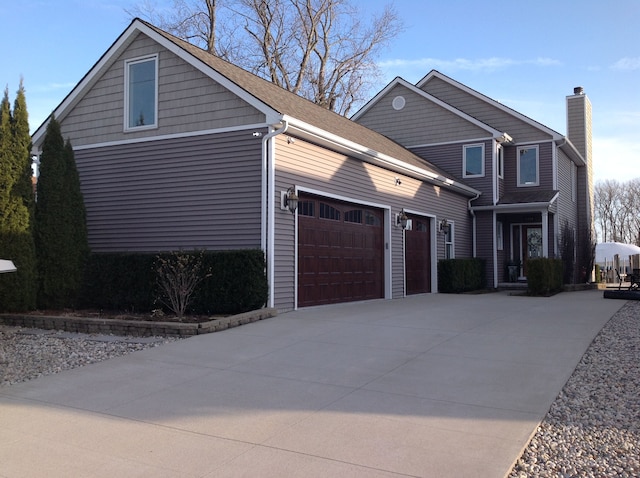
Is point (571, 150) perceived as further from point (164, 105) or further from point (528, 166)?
point (164, 105)

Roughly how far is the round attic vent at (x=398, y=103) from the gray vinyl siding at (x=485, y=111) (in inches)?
67.1

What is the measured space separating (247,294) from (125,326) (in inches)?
80.5

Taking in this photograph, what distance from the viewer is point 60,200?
35.6ft

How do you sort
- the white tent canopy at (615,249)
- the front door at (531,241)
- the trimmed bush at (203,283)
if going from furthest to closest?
the front door at (531,241)
the white tent canopy at (615,249)
the trimmed bush at (203,283)

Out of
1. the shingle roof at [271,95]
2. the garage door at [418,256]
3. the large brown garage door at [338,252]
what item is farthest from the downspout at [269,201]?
the garage door at [418,256]

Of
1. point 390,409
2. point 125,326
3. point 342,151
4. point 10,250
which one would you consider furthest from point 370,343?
point 10,250

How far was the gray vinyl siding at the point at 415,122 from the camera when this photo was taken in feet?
65.3

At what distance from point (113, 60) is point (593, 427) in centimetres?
1174

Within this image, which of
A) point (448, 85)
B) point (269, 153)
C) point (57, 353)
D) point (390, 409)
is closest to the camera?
point (390, 409)

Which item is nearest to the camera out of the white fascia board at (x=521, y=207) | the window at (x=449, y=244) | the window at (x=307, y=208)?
the window at (x=307, y=208)

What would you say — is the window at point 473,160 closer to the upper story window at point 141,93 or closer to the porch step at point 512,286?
the porch step at point 512,286

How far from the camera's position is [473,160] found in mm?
19797

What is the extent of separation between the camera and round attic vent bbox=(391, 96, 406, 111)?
68.4 feet

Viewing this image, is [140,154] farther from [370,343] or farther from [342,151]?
[370,343]
